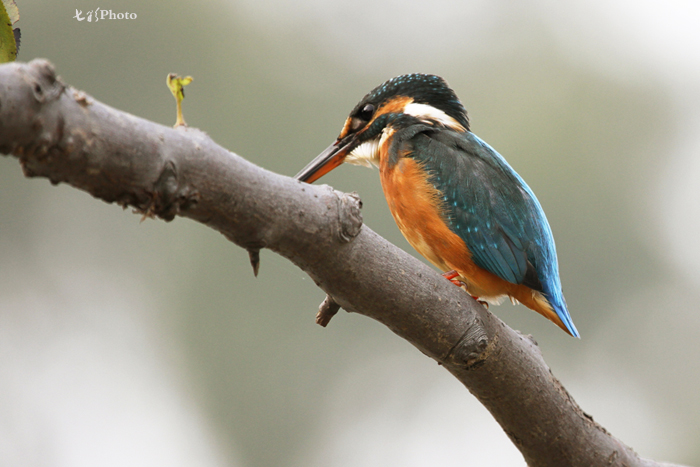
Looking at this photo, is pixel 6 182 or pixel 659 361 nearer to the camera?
pixel 659 361

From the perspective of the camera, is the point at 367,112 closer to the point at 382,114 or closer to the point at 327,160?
the point at 382,114

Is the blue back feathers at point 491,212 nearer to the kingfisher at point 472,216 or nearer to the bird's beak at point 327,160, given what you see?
the kingfisher at point 472,216

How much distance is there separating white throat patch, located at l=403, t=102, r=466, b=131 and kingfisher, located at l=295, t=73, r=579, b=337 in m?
0.15

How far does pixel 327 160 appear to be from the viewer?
11.1 ft

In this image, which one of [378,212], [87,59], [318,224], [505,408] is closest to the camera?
[318,224]

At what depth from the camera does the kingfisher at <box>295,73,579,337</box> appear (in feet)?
8.68

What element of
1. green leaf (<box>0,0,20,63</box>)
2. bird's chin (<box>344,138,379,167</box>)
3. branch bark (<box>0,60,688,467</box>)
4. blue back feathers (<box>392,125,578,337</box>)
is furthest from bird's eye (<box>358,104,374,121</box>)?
green leaf (<box>0,0,20,63</box>)

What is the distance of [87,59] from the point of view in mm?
8266

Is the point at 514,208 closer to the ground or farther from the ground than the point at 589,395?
farther from the ground

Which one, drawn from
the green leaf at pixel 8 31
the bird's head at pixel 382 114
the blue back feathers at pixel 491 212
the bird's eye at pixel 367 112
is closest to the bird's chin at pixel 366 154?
the bird's head at pixel 382 114

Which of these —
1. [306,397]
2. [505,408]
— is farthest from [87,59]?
[505,408]

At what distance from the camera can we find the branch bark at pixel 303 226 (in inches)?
47.3

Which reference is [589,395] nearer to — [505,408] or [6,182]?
[505,408]

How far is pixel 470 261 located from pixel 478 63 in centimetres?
850
